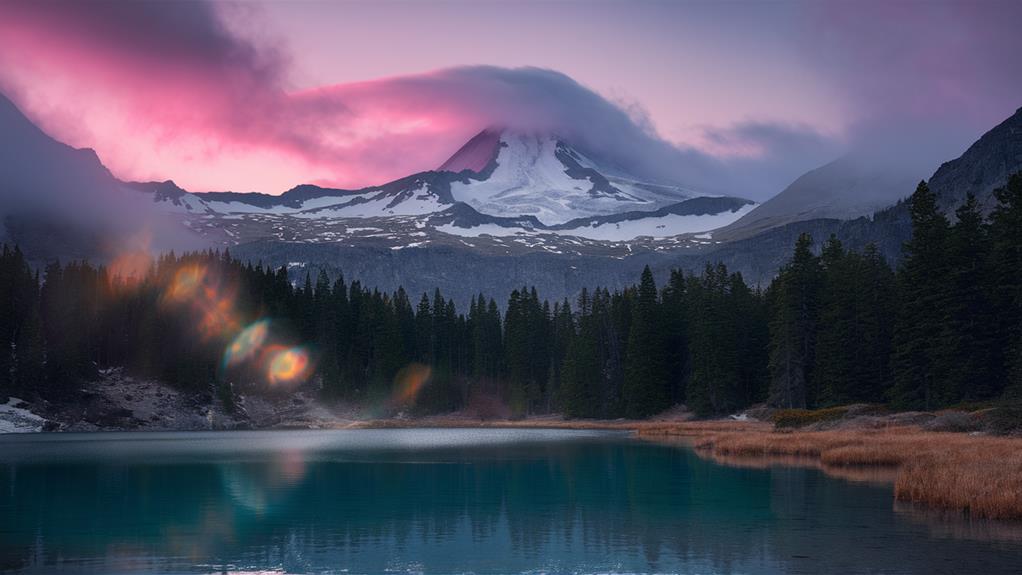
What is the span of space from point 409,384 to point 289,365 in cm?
2085

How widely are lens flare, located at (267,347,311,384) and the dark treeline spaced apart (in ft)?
9.07

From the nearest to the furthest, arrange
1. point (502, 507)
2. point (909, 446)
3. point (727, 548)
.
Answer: point (727, 548) < point (502, 507) < point (909, 446)

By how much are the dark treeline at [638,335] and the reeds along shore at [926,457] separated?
12018mm

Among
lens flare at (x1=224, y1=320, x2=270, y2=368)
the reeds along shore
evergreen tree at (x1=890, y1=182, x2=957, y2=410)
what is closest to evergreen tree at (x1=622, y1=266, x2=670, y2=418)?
evergreen tree at (x1=890, y1=182, x2=957, y2=410)

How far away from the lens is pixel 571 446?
77.5 meters

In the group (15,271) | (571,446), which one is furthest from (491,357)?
(571,446)

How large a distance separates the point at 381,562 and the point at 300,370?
138m

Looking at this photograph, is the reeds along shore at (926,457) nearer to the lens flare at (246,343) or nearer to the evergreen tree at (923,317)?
the evergreen tree at (923,317)

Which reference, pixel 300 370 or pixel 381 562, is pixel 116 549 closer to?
pixel 381 562

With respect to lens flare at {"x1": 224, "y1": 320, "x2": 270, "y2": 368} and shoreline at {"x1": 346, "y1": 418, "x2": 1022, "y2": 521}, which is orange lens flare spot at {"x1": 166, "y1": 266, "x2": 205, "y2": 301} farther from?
shoreline at {"x1": 346, "y1": 418, "x2": 1022, "y2": 521}

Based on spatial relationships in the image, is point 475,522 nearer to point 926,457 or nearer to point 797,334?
point 926,457

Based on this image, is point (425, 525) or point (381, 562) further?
point (425, 525)

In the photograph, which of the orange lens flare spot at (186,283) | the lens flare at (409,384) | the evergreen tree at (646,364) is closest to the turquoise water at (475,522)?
the evergreen tree at (646,364)

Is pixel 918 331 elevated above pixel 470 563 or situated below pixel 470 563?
above
